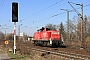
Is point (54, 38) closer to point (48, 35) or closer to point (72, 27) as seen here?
Result: point (48, 35)

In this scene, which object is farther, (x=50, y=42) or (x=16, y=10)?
(x=50, y=42)

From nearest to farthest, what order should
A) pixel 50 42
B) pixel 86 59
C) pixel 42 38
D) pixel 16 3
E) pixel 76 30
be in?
pixel 86 59 → pixel 16 3 → pixel 50 42 → pixel 42 38 → pixel 76 30

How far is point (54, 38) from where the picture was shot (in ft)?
131

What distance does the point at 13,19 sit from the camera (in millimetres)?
24750

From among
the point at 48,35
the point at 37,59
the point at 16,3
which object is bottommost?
the point at 37,59

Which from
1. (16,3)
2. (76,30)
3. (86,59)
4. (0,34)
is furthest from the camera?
(0,34)

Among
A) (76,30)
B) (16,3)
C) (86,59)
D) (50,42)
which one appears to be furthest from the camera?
(76,30)

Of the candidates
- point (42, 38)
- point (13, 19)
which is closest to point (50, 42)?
point (42, 38)

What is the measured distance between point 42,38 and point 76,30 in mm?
47630

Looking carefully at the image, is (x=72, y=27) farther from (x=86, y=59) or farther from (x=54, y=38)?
(x=86, y=59)

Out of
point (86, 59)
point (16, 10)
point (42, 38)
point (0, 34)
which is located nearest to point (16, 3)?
point (16, 10)

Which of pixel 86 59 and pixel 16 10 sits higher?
pixel 16 10

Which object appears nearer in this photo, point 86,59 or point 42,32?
point 86,59

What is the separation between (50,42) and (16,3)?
15.8 meters
